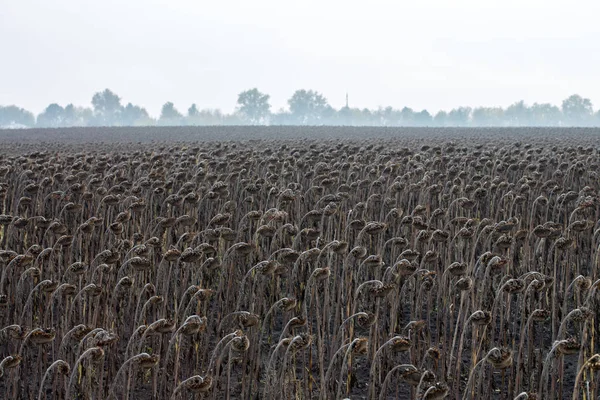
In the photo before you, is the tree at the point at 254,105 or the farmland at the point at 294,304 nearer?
the farmland at the point at 294,304

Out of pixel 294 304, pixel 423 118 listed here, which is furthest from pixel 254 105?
pixel 294 304

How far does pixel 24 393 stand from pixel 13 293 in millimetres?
1674

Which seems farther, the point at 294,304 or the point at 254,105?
the point at 254,105

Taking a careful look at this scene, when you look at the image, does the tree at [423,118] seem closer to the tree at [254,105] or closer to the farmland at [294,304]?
the tree at [254,105]

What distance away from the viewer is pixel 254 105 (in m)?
188

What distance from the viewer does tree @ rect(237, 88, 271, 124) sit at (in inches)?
7367

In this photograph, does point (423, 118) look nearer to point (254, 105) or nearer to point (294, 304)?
point (254, 105)

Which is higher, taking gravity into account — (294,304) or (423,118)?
(423,118)

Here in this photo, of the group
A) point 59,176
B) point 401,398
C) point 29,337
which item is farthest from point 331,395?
point 59,176

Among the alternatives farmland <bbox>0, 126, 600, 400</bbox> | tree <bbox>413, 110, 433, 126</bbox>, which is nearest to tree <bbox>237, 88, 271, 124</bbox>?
tree <bbox>413, 110, 433, 126</bbox>

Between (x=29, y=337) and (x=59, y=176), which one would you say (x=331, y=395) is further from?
(x=59, y=176)

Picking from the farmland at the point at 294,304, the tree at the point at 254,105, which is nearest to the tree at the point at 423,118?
the tree at the point at 254,105

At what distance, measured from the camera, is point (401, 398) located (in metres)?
5.47

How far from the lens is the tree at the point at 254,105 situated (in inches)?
7367
